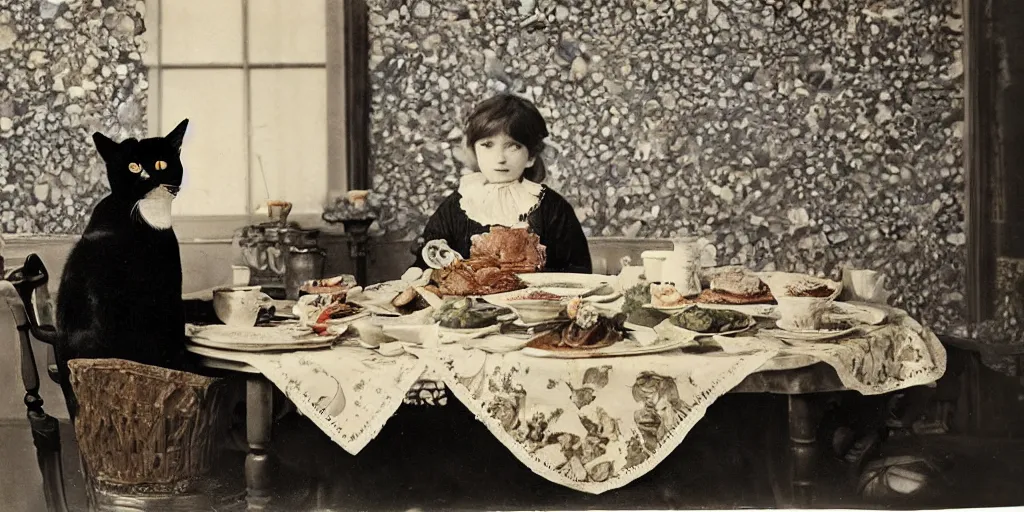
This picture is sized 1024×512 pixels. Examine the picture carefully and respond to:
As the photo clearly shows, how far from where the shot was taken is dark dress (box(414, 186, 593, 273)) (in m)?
2.87

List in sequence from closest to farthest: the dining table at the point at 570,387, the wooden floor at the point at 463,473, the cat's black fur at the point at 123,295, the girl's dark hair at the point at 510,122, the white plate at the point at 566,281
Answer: the dining table at the point at 570,387 → the cat's black fur at the point at 123,295 → the wooden floor at the point at 463,473 → the white plate at the point at 566,281 → the girl's dark hair at the point at 510,122

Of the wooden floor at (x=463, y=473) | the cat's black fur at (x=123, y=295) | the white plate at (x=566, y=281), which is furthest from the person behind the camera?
the white plate at (x=566, y=281)

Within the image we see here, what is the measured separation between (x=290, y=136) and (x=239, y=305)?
0.54 meters

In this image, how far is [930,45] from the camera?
2803 millimetres

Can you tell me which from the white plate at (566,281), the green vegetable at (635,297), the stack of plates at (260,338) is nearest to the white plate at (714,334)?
the green vegetable at (635,297)

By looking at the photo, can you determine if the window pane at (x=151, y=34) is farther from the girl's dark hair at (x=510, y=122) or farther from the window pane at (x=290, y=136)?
the girl's dark hair at (x=510, y=122)

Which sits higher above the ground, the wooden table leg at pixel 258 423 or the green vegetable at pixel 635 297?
the green vegetable at pixel 635 297

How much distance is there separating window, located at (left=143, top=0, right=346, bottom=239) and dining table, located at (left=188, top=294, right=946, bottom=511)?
1.72 feet

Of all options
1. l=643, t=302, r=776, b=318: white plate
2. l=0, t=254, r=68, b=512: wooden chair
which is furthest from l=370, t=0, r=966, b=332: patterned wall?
l=0, t=254, r=68, b=512: wooden chair

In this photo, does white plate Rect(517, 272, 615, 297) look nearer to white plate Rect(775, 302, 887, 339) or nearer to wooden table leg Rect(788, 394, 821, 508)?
white plate Rect(775, 302, 887, 339)

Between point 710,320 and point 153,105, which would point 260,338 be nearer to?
point 153,105

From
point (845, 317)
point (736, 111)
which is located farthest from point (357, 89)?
point (845, 317)

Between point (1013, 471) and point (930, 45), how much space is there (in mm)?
1296

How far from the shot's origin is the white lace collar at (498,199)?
9.43 ft
